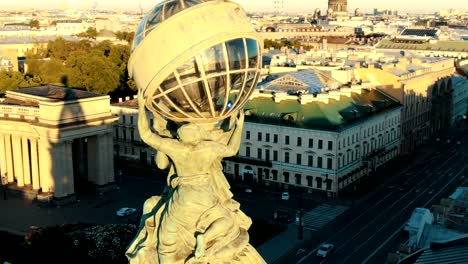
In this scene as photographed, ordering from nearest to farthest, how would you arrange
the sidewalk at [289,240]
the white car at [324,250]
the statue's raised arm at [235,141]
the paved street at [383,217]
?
the statue's raised arm at [235,141], the white car at [324,250], the paved street at [383,217], the sidewalk at [289,240]

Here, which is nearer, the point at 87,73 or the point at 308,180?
the point at 308,180

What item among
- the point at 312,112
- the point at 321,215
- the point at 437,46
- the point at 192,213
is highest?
the point at 192,213

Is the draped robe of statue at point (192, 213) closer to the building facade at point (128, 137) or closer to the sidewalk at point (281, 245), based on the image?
the sidewalk at point (281, 245)

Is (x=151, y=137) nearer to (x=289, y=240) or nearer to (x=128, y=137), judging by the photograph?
(x=289, y=240)

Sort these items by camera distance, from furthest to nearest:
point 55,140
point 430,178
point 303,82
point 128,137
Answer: point 128,137, point 303,82, point 430,178, point 55,140

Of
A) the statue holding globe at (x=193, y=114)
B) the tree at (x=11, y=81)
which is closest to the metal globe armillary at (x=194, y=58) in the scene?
the statue holding globe at (x=193, y=114)

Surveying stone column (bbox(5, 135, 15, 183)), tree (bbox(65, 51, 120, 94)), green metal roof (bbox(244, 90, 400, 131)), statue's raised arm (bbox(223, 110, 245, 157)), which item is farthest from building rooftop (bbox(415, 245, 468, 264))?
tree (bbox(65, 51, 120, 94))

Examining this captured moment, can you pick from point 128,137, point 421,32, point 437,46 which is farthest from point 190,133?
point 421,32
